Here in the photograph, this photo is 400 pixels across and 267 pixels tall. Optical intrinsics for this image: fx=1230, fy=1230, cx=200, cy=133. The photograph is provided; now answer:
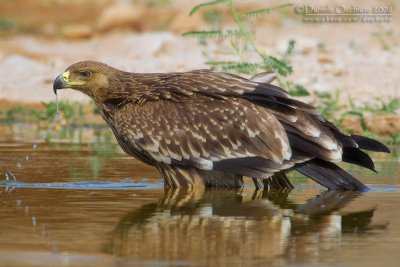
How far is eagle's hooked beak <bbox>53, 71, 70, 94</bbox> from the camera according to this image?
1063 centimetres

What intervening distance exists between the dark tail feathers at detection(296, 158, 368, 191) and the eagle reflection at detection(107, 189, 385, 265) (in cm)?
8

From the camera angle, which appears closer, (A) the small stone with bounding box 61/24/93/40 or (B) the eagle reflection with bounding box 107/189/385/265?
(B) the eagle reflection with bounding box 107/189/385/265

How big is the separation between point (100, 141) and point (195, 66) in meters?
4.60

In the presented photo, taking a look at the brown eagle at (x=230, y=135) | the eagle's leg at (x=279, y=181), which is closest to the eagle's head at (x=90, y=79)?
the brown eagle at (x=230, y=135)

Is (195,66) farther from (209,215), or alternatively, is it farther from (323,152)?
(209,215)

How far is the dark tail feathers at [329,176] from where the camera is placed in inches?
389

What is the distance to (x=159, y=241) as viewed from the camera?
7.21 m

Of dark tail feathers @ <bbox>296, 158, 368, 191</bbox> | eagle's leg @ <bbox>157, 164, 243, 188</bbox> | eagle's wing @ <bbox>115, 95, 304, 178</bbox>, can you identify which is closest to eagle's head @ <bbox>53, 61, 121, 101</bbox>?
eagle's wing @ <bbox>115, 95, 304, 178</bbox>

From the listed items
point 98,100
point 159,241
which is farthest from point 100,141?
point 159,241

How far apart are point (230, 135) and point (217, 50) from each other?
28.7ft

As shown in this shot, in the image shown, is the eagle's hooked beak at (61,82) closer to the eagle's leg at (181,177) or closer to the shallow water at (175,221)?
the shallow water at (175,221)

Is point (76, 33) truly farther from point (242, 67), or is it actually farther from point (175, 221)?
point (175, 221)

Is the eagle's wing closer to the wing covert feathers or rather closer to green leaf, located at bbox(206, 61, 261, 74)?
the wing covert feathers

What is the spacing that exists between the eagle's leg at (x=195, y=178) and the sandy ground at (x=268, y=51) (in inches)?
211
